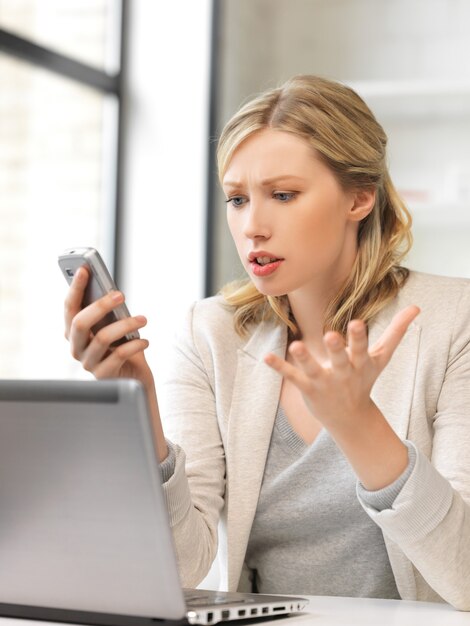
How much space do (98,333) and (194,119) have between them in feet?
7.38

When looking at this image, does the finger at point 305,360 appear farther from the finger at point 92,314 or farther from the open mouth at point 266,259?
the open mouth at point 266,259

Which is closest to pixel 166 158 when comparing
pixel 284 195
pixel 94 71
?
pixel 94 71

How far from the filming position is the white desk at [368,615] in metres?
1.04

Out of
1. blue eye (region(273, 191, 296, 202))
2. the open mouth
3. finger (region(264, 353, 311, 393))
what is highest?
blue eye (region(273, 191, 296, 202))

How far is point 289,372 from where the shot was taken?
3.46 feet

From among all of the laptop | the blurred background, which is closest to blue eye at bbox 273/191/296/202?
the laptop

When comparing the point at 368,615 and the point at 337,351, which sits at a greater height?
the point at 337,351

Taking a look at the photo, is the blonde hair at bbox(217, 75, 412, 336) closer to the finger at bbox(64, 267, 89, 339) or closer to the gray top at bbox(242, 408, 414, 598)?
the gray top at bbox(242, 408, 414, 598)

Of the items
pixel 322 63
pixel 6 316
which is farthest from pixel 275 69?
pixel 6 316

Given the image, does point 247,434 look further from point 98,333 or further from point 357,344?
point 357,344

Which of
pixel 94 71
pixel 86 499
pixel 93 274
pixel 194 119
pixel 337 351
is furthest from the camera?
pixel 194 119

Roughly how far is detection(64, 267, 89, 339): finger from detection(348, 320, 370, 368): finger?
0.42 metres

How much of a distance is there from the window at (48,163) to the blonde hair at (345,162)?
1.36m

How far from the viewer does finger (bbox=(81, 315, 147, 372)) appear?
1.33 meters
